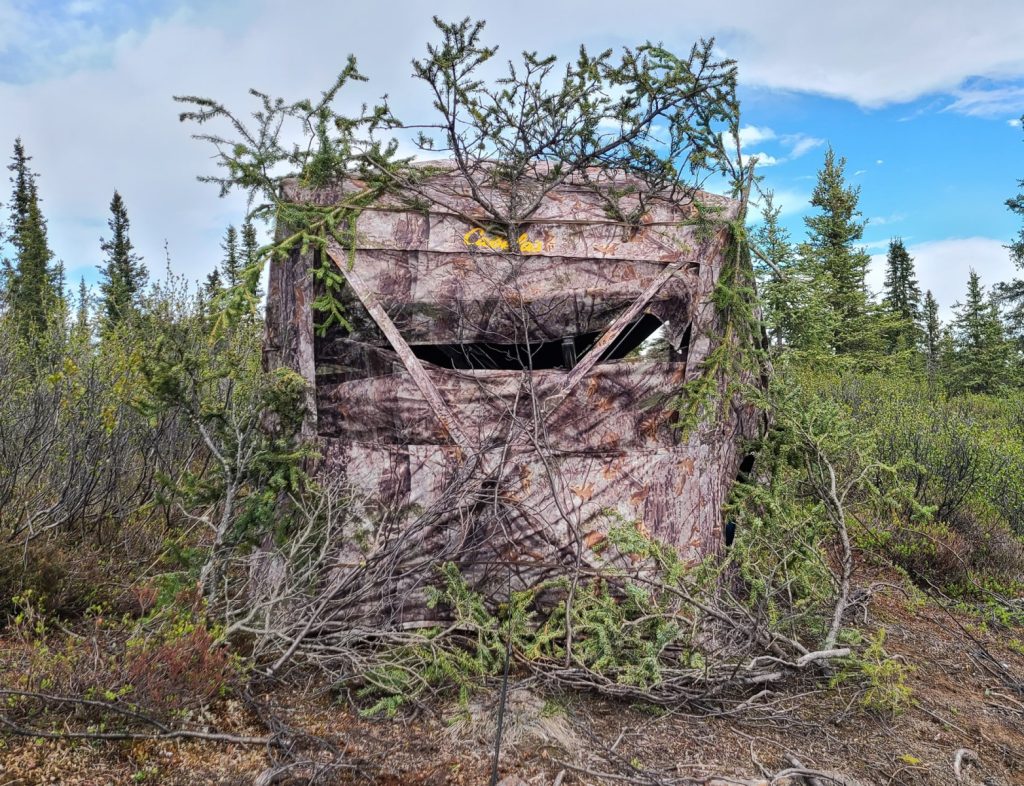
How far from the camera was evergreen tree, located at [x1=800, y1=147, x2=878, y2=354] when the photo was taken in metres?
21.8

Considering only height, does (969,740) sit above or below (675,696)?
below

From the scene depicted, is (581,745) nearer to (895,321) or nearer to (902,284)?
(895,321)

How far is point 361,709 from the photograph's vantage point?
151 inches

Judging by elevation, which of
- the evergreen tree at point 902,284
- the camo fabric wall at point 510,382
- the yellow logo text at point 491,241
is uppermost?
the evergreen tree at point 902,284

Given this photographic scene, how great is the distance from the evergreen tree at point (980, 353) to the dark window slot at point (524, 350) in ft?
80.4

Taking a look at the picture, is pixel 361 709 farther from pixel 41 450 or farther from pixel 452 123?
pixel 41 450

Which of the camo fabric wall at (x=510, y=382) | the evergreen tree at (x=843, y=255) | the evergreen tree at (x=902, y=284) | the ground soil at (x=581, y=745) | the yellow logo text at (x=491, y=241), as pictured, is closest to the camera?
the ground soil at (x=581, y=745)

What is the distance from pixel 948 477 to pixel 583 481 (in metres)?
6.68

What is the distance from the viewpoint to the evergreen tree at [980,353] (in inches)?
965

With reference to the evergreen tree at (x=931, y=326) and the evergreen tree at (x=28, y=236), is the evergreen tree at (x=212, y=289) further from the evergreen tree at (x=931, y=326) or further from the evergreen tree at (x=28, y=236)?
the evergreen tree at (x=931, y=326)

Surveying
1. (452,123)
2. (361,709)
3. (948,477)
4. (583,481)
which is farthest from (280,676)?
(948,477)

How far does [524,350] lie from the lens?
5367mm

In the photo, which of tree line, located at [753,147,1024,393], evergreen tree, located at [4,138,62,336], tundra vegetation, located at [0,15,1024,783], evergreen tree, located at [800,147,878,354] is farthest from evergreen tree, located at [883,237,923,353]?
evergreen tree, located at [4,138,62,336]

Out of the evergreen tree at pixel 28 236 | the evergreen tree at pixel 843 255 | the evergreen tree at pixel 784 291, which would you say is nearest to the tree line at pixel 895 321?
the evergreen tree at pixel 843 255
